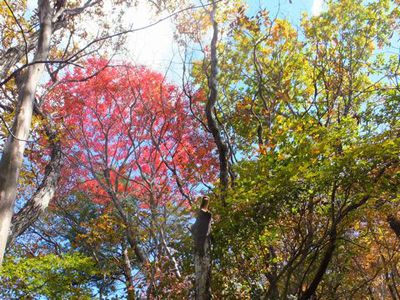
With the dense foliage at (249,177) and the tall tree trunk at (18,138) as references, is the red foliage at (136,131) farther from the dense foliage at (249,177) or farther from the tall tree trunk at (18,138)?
the tall tree trunk at (18,138)

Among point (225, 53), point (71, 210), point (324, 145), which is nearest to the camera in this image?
point (324, 145)

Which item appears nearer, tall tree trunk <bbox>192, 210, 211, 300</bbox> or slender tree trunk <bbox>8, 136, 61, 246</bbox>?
tall tree trunk <bbox>192, 210, 211, 300</bbox>

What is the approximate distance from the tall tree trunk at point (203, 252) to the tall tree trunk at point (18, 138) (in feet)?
9.82

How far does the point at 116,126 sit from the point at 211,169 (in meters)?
3.56

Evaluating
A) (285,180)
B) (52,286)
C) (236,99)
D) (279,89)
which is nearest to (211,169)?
(236,99)

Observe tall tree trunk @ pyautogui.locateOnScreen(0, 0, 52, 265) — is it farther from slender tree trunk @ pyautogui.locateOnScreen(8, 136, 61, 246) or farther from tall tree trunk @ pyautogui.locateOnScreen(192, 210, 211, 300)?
tall tree trunk @ pyautogui.locateOnScreen(192, 210, 211, 300)

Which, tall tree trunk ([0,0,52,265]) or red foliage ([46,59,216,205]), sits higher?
red foliage ([46,59,216,205])

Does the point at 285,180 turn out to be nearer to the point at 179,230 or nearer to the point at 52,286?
the point at 179,230

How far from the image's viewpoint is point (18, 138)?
354cm

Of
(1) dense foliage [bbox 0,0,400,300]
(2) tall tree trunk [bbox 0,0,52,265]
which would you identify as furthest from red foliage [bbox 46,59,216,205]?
(2) tall tree trunk [bbox 0,0,52,265]

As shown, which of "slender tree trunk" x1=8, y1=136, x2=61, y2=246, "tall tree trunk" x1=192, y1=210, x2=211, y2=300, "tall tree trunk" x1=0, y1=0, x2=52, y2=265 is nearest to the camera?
"tall tree trunk" x1=0, y1=0, x2=52, y2=265

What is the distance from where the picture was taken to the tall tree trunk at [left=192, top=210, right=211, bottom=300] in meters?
5.68

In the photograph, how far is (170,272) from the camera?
24.8 ft

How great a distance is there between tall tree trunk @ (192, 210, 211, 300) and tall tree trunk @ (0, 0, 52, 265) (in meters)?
2.99
